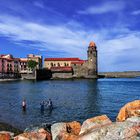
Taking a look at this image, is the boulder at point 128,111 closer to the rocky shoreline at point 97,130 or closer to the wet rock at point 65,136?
the rocky shoreline at point 97,130

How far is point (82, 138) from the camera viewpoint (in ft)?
46.9

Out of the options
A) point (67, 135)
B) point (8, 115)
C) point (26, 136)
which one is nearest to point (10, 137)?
point (26, 136)

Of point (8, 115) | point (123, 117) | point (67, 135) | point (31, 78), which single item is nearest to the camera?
point (67, 135)

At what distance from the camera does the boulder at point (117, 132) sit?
44.8 feet

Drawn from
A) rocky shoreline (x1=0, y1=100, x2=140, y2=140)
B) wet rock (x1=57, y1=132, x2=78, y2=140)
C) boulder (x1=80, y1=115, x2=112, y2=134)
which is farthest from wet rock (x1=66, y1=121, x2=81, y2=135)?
wet rock (x1=57, y1=132, x2=78, y2=140)

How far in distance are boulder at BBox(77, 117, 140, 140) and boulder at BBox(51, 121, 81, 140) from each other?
239 cm

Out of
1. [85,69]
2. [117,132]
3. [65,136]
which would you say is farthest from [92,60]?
[117,132]

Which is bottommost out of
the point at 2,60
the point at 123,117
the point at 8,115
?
the point at 8,115

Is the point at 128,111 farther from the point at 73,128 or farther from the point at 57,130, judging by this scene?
the point at 57,130

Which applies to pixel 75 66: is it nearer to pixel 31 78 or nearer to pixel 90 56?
pixel 90 56

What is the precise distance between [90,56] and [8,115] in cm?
14654

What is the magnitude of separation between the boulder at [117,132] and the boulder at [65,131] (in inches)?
94.1

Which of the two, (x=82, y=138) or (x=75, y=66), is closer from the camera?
(x=82, y=138)

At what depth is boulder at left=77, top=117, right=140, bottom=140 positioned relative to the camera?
13.7 metres
